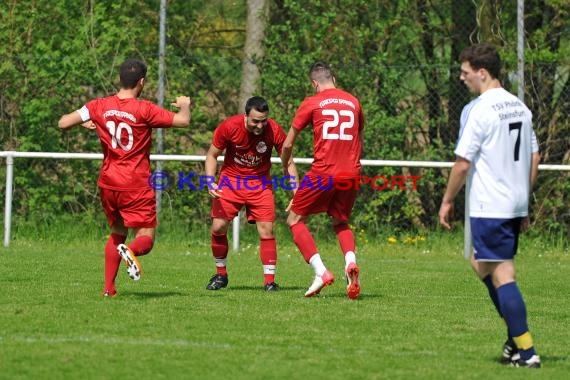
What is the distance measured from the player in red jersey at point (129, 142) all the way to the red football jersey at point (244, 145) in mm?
1145

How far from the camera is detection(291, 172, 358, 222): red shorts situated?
1048cm

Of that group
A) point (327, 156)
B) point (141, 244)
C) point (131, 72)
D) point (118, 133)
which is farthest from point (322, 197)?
point (131, 72)

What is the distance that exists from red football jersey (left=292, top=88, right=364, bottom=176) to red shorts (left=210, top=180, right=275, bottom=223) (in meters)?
0.79

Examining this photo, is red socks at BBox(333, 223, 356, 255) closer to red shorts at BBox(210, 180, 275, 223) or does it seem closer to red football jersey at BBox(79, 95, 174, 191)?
red shorts at BBox(210, 180, 275, 223)

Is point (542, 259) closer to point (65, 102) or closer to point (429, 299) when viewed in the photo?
point (429, 299)

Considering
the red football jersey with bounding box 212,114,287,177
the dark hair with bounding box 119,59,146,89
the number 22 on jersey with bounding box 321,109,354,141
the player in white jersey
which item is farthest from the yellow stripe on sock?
the red football jersey with bounding box 212,114,287,177

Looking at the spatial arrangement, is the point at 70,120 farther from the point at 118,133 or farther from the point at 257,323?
the point at 257,323

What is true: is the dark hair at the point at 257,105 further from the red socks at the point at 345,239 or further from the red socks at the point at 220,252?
the red socks at the point at 220,252

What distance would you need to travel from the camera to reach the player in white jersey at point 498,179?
23.2 feet

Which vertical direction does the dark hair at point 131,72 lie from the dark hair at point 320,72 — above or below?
below

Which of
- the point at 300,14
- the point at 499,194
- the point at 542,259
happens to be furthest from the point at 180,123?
the point at 300,14

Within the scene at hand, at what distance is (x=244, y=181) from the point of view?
1114cm

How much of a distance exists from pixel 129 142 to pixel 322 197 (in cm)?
177

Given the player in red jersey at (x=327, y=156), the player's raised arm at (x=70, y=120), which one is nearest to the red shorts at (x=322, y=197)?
the player in red jersey at (x=327, y=156)
